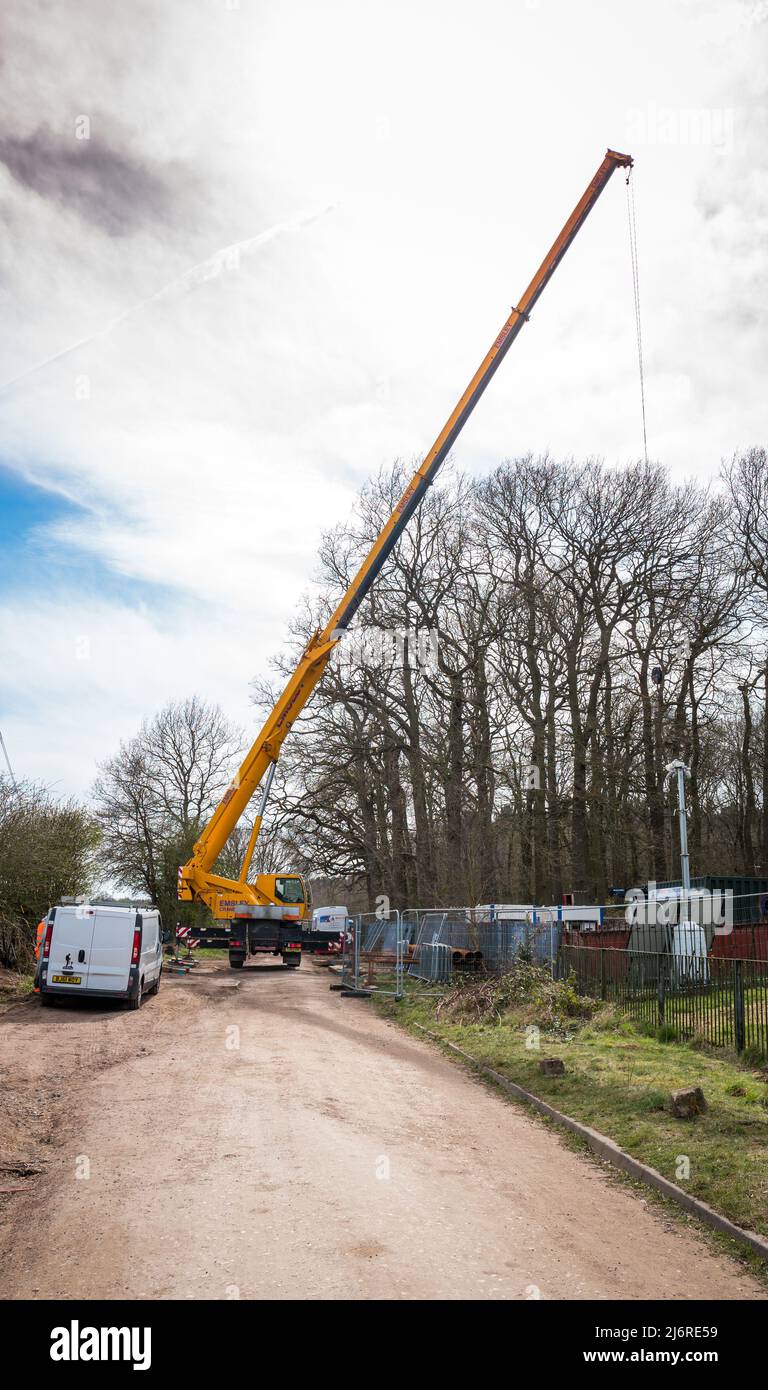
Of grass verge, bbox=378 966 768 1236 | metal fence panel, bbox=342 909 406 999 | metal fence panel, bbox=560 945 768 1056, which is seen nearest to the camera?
grass verge, bbox=378 966 768 1236

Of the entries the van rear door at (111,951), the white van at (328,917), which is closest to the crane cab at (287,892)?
the white van at (328,917)

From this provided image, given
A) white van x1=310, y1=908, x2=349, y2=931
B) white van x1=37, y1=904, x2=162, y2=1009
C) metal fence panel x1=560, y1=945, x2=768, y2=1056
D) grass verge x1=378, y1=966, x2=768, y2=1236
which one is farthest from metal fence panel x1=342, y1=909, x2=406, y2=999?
white van x1=310, y1=908, x2=349, y2=931

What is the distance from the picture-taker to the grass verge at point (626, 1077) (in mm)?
7953

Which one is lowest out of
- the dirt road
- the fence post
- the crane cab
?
the dirt road

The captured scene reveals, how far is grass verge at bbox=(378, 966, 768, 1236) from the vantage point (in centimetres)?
795

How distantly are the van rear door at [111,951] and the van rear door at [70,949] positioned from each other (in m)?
0.15

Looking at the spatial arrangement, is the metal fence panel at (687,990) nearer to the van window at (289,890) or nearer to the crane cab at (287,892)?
the crane cab at (287,892)

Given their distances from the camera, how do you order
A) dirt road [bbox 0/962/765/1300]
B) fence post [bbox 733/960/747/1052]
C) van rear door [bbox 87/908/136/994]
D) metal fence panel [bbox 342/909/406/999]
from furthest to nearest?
1. metal fence panel [bbox 342/909/406/999]
2. van rear door [bbox 87/908/136/994]
3. fence post [bbox 733/960/747/1052]
4. dirt road [bbox 0/962/765/1300]

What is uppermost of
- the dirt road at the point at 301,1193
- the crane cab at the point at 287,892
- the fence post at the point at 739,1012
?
the crane cab at the point at 287,892

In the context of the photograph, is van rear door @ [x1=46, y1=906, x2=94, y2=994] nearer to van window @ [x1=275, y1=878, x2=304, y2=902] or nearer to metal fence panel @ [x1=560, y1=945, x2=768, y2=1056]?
metal fence panel @ [x1=560, y1=945, x2=768, y2=1056]

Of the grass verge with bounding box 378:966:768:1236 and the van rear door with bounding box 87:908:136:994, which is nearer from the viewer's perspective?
the grass verge with bounding box 378:966:768:1236

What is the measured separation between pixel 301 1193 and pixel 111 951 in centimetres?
1238

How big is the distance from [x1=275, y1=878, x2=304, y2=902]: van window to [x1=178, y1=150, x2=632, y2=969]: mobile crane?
0.11 feet
